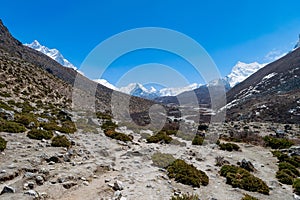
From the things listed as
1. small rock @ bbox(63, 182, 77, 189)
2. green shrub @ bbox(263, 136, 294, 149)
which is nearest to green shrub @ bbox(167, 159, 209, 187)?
small rock @ bbox(63, 182, 77, 189)

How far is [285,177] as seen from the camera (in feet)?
51.7

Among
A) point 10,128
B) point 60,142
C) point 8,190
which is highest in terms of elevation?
point 10,128

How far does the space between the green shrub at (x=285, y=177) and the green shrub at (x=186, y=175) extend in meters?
5.62

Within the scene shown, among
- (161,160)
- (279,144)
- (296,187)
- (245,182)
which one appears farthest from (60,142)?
(279,144)

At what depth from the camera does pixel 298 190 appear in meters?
13.9

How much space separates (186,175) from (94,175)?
4.83 metres

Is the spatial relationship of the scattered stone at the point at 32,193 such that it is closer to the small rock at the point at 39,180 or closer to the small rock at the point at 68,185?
the small rock at the point at 39,180

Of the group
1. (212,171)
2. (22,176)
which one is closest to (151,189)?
(22,176)

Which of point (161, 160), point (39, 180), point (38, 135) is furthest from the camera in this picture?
point (38, 135)

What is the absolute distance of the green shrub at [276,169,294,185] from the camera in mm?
A: 15422

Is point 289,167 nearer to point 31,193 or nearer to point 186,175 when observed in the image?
point 186,175

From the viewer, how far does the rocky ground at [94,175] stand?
31.6 ft

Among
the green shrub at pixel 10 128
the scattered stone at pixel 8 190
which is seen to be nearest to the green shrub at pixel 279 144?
the green shrub at pixel 10 128

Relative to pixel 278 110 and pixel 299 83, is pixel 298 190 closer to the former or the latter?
pixel 278 110
